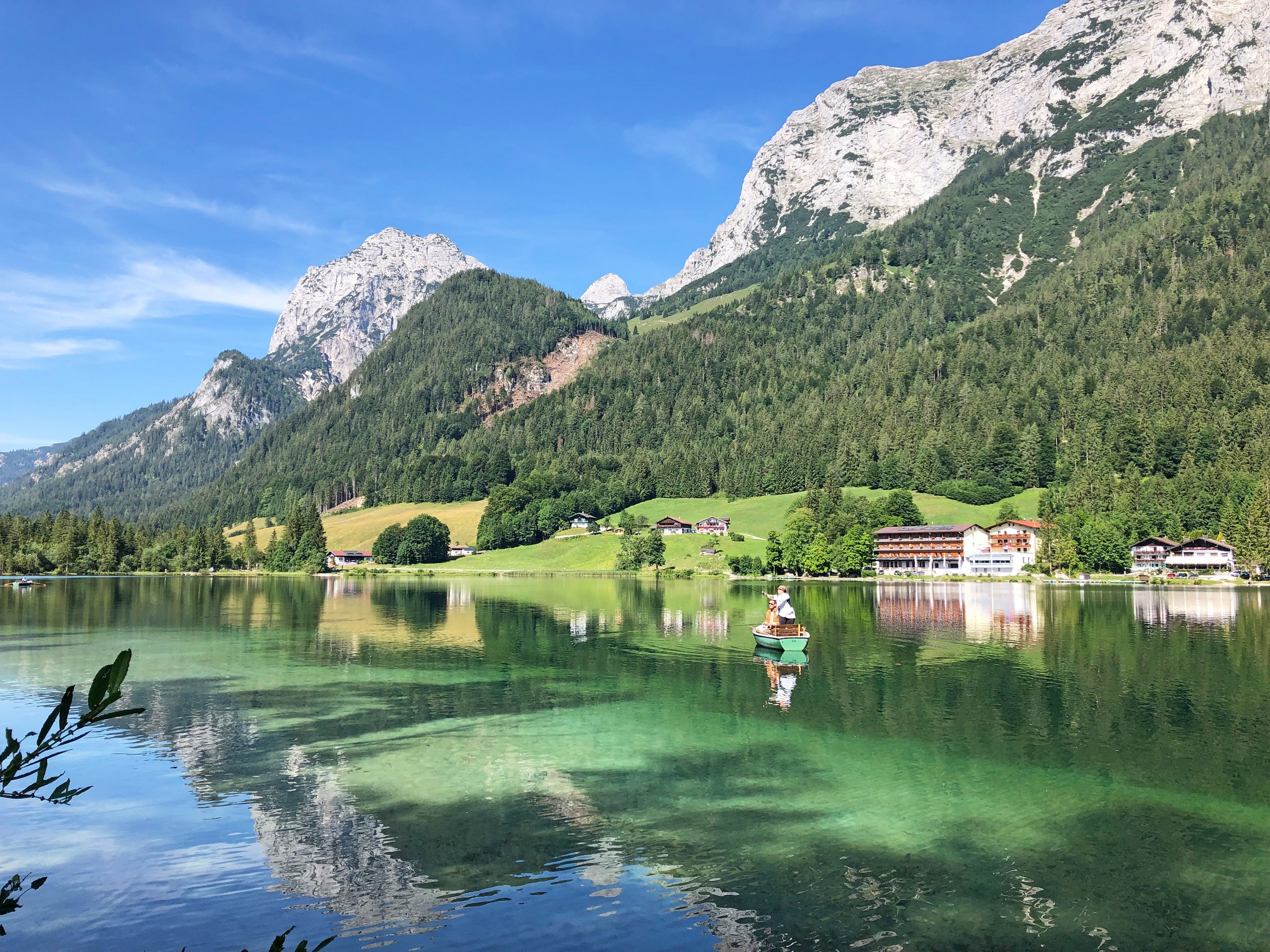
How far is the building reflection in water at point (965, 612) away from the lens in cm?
7950

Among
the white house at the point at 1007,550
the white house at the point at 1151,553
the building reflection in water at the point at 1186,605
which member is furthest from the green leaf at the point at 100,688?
the white house at the point at 1007,550

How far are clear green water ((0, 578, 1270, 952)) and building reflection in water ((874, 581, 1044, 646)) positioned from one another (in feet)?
47.9

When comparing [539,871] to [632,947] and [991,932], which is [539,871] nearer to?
[632,947]

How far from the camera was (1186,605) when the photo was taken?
107 meters

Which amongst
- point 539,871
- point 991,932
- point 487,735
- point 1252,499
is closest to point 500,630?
point 487,735

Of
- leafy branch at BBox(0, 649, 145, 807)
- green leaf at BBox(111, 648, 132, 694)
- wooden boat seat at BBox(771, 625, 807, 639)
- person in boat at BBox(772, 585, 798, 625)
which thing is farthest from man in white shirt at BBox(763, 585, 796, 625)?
green leaf at BBox(111, 648, 132, 694)

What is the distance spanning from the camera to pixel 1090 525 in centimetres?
17575

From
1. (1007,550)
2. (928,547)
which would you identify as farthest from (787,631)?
(1007,550)

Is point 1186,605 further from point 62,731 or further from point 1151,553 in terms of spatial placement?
point 62,731

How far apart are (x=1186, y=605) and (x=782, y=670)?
7603 centimetres

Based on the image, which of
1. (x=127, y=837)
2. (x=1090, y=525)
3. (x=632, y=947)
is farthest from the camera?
(x=1090, y=525)

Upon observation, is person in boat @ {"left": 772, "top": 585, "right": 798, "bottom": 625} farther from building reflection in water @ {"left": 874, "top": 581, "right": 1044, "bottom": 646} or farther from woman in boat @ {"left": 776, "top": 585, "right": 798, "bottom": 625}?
building reflection in water @ {"left": 874, "top": 581, "right": 1044, "bottom": 646}

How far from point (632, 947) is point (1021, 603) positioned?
109 m

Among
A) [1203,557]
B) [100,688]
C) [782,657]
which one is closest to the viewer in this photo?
[100,688]
